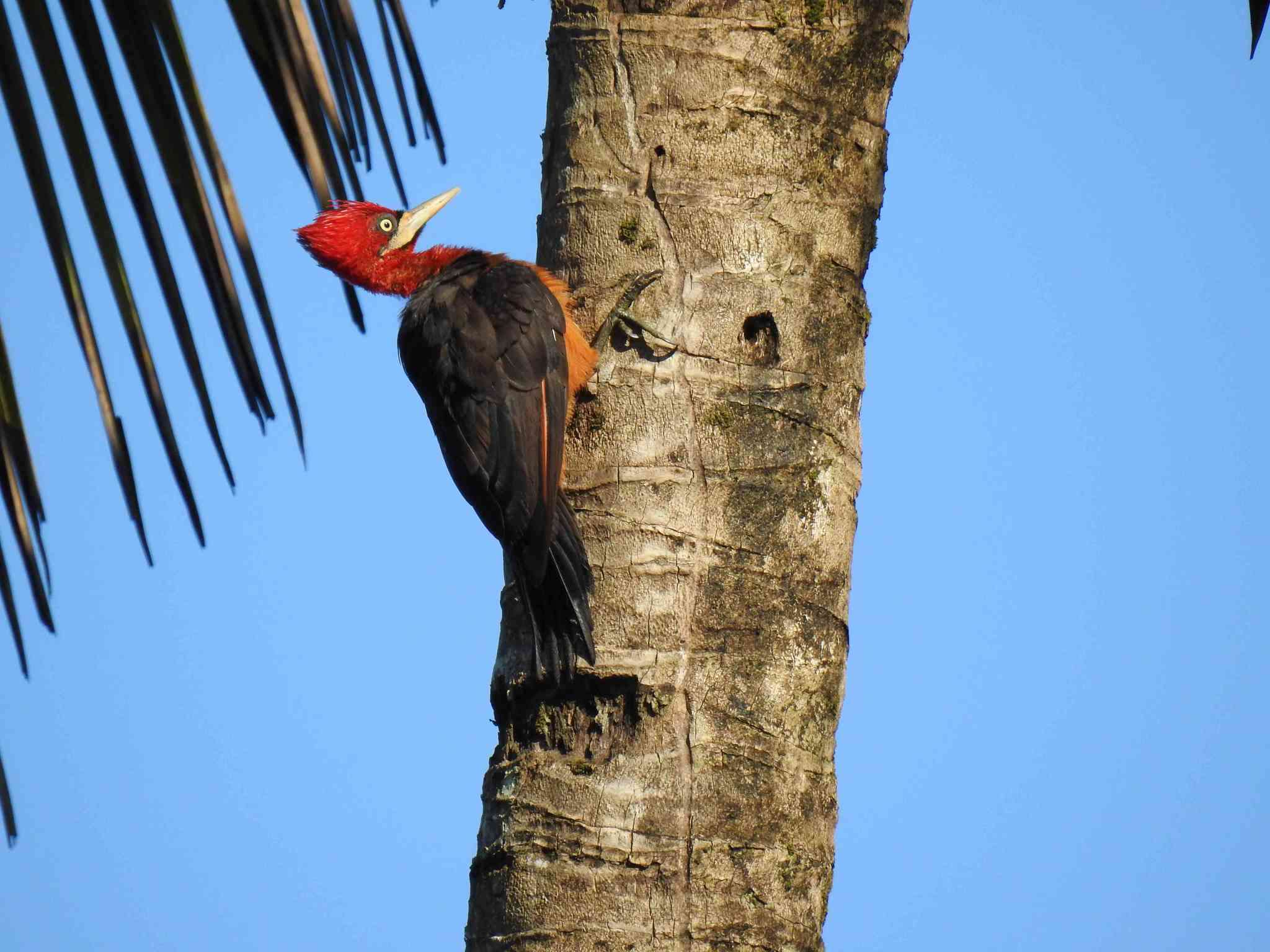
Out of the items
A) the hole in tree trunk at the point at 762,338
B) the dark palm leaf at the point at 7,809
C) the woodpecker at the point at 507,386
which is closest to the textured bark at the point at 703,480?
the hole in tree trunk at the point at 762,338

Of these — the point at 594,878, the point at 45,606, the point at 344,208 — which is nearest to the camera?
the point at 45,606

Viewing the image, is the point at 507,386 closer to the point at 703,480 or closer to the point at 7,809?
the point at 703,480

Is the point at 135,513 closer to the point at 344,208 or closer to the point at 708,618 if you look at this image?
the point at 708,618

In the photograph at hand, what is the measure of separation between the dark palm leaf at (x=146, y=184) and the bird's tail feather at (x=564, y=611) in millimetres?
1312

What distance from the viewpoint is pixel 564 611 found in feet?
10.2

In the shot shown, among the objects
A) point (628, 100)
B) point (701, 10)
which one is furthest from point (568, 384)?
point (701, 10)

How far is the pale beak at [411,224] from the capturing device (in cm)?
507

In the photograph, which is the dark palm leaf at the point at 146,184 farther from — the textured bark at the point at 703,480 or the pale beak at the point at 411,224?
the pale beak at the point at 411,224

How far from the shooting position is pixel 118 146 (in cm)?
176

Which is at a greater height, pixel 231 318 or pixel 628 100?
pixel 628 100

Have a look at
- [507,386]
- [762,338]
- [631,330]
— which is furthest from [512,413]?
[762,338]

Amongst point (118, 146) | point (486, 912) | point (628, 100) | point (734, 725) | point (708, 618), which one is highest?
point (628, 100)

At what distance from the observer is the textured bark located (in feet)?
9.20

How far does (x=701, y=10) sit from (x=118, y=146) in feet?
6.15
